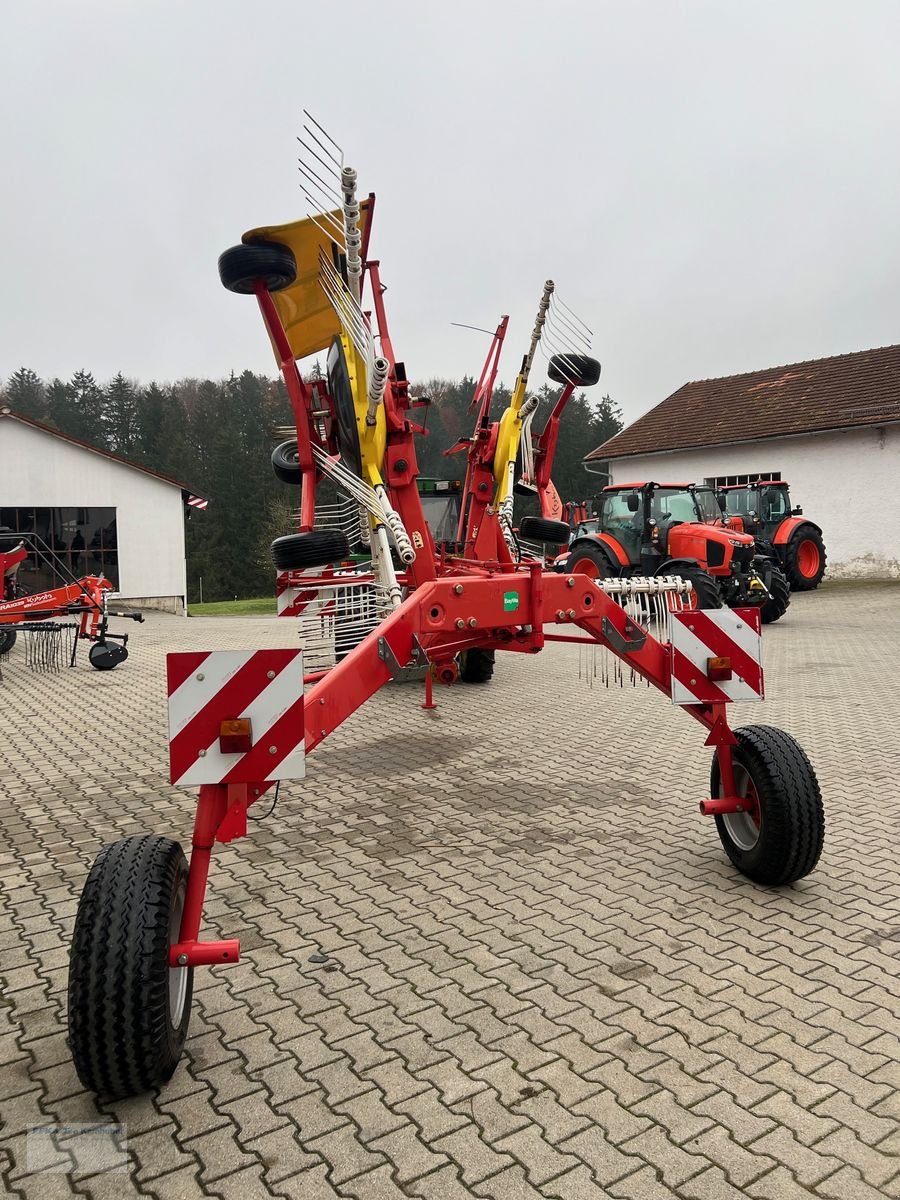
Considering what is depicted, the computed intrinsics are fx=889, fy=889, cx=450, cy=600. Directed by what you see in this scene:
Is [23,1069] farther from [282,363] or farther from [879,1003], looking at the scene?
[282,363]

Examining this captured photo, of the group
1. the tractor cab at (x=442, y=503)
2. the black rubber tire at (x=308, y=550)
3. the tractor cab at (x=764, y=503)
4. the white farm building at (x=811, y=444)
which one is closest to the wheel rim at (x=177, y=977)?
the black rubber tire at (x=308, y=550)

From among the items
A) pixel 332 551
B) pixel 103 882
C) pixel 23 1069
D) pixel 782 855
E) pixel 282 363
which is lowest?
pixel 23 1069

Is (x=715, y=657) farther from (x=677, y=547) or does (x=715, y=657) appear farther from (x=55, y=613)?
(x=677, y=547)

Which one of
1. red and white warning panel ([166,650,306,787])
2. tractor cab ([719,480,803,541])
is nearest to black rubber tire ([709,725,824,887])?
red and white warning panel ([166,650,306,787])

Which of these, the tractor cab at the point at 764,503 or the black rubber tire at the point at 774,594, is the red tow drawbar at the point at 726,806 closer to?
the black rubber tire at the point at 774,594

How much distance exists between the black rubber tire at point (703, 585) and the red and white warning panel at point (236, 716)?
27.9ft

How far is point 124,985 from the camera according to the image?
2285mm

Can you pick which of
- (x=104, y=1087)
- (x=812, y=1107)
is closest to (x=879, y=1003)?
(x=812, y=1107)

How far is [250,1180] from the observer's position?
6.64 ft

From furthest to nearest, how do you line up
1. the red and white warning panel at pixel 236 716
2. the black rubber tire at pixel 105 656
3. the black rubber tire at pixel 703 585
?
the black rubber tire at pixel 703 585 < the black rubber tire at pixel 105 656 < the red and white warning panel at pixel 236 716

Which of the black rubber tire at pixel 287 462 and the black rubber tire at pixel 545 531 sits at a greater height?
the black rubber tire at pixel 287 462

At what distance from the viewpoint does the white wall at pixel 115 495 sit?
22.2m

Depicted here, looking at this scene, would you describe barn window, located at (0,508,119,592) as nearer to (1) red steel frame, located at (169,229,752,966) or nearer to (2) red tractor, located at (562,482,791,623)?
(2) red tractor, located at (562,482,791,623)

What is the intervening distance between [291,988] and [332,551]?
2.28 m
